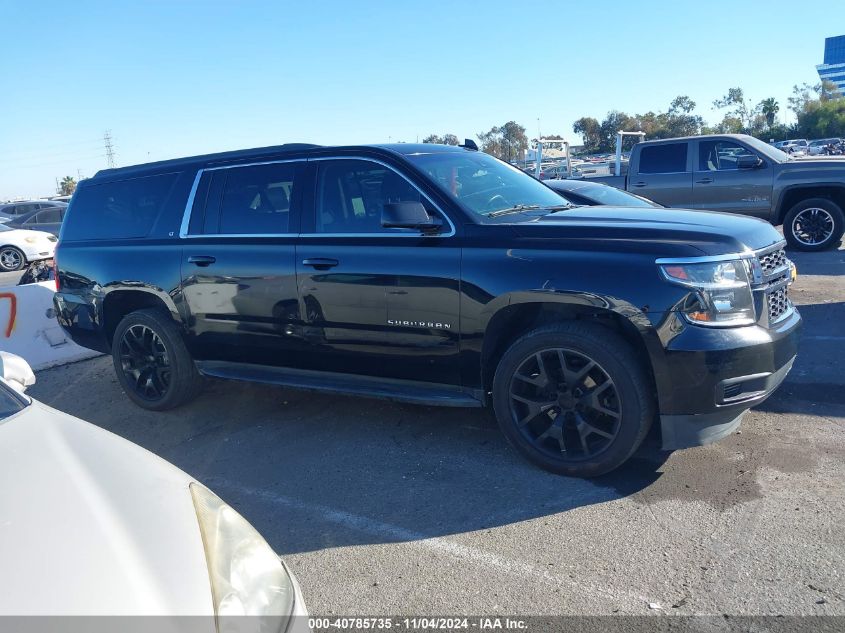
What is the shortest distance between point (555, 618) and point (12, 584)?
1977 mm

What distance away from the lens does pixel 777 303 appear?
4.06 metres

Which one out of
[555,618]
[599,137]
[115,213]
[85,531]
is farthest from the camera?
[599,137]

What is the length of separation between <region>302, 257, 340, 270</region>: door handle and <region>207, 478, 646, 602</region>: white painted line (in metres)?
1.46

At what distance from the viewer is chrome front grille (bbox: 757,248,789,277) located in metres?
3.95

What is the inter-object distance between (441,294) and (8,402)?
7.56 feet

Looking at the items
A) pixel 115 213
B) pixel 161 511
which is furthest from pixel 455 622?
pixel 115 213

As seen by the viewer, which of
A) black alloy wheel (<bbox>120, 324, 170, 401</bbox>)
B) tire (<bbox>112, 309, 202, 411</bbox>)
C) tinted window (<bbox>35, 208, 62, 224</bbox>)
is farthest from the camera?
tinted window (<bbox>35, 208, 62, 224</bbox>)

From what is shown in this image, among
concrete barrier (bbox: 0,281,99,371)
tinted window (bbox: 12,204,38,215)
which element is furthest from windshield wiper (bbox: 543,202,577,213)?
tinted window (bbox: 12,204,38,215)

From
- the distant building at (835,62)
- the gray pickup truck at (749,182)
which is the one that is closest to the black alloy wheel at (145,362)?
the gray pickup truck at (749,182)

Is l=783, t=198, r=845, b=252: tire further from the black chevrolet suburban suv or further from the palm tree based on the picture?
the palm tree

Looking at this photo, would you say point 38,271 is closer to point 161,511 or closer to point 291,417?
point 291,417

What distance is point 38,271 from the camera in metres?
10.4

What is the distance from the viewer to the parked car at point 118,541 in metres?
1.75

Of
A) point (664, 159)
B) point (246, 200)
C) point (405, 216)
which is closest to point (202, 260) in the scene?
point (246, 200)
